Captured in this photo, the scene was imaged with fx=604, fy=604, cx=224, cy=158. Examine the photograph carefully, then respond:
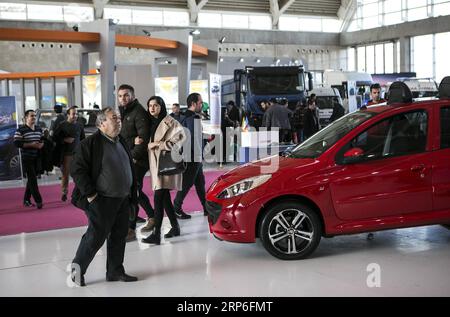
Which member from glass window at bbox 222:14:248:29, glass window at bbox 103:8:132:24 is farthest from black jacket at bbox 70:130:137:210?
glass window at bbox 222:14:248:29

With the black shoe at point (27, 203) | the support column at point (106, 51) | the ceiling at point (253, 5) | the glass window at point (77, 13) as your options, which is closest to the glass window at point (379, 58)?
the ceiling at point (253, 5)

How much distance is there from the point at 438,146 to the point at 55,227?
4952 mm

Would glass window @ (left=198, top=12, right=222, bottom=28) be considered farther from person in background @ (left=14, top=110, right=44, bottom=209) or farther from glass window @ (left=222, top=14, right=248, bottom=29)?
person in background @ (left=14, top=110, right=44, bottom=209)

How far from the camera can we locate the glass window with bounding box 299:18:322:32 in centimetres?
4137

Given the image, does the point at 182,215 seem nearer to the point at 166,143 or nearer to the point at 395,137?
the point at 166,143

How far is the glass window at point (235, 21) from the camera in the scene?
3881 centimetres

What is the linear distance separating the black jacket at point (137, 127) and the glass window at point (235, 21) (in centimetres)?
3292

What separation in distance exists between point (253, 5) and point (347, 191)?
3495 cm

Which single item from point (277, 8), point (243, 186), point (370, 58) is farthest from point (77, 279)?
point (370, 58)

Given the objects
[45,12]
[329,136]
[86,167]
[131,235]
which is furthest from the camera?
[45,12]

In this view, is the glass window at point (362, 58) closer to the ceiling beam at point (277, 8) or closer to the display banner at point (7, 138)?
the ceiling beam at point (277, 8)

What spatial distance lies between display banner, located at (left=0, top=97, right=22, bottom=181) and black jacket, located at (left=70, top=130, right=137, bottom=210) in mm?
7652

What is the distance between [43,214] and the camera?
356 inches

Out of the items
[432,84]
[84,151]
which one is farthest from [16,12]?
[84,151]
